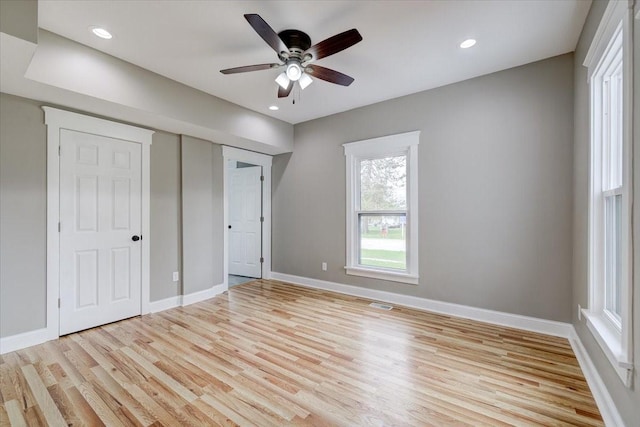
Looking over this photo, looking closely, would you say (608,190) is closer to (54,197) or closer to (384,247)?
(384,247)

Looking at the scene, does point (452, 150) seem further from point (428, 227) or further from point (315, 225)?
point (315, 225)

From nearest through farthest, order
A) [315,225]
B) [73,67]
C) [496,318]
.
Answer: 1. [73,67]
2. [496,318]
3. [315,225]

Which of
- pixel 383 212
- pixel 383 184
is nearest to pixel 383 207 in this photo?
pixel 383 212

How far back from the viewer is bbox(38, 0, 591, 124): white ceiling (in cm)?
215

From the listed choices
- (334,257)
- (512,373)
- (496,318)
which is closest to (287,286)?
(334,257)

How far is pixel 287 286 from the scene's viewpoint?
487 centimetres

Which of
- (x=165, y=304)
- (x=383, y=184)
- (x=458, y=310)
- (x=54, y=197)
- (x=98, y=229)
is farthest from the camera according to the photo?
(x=383, y=184)

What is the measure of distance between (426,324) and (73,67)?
4385 mm

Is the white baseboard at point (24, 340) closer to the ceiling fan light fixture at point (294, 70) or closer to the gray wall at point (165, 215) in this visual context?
the gray wall at point (165, 215)

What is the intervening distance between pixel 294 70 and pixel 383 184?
221 centimetres

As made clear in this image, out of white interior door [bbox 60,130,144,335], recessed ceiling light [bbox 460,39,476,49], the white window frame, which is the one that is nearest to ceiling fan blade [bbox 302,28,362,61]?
recessed ceiling light [bbox 460,39,476,49]

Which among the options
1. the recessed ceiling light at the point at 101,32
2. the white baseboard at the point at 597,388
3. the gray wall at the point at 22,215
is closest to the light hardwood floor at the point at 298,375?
the white baseboard at the point at 597,388

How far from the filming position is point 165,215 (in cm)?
380

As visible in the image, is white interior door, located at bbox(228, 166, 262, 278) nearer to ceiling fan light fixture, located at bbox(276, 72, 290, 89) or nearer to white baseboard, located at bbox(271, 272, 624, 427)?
white baseboard, located at bbox(271, 272, 624, 427)
